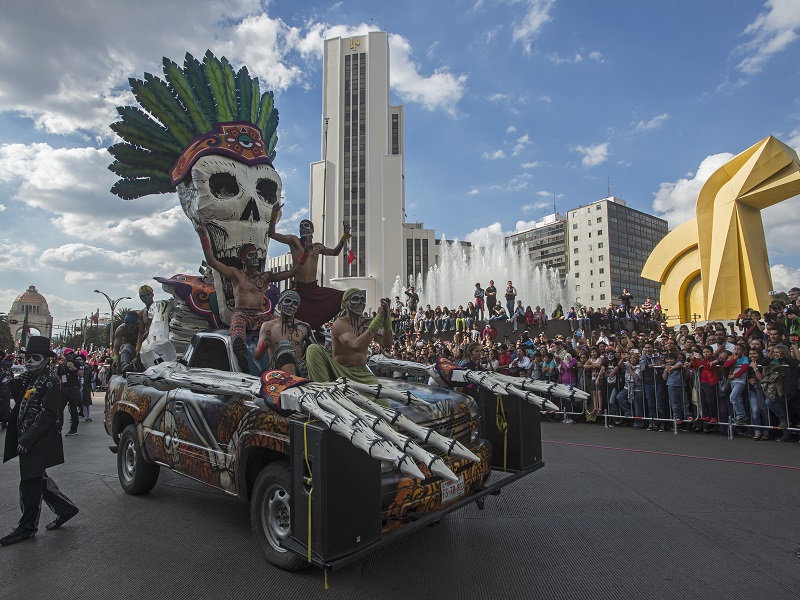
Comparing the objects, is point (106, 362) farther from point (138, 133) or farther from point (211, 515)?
point (211, 515)

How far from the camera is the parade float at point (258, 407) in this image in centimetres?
298

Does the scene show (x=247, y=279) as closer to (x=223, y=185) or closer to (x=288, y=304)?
(x=223, y=185)

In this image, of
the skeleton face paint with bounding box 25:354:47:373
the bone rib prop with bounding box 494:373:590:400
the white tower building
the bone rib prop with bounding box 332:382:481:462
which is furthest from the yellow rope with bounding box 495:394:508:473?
the white tower building

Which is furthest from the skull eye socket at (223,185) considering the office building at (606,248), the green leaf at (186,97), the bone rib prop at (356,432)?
the office building at (606,248)

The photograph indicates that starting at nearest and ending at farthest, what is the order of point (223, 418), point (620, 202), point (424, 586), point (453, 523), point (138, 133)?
point (424, 586) < point (223, 418) < point (453, 523) < point (138, 133) < point (620, 202)

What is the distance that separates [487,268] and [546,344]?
90.7 feet

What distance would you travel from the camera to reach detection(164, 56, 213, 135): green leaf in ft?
28.5

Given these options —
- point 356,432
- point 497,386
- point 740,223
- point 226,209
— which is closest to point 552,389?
point 497,386

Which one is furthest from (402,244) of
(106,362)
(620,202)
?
(620,202)

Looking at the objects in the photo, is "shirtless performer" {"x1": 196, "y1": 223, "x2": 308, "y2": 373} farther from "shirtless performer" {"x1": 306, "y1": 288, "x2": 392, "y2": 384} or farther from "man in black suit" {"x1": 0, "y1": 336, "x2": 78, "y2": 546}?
"man in black suit" {"x1": 0, "y1": 336, "x2": 78, "y2": 546}

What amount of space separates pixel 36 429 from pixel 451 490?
3.60 m

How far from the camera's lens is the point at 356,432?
2875mm

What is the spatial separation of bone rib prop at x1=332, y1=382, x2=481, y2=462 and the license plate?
0.54 metres

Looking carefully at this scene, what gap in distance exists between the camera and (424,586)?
3.42 m
